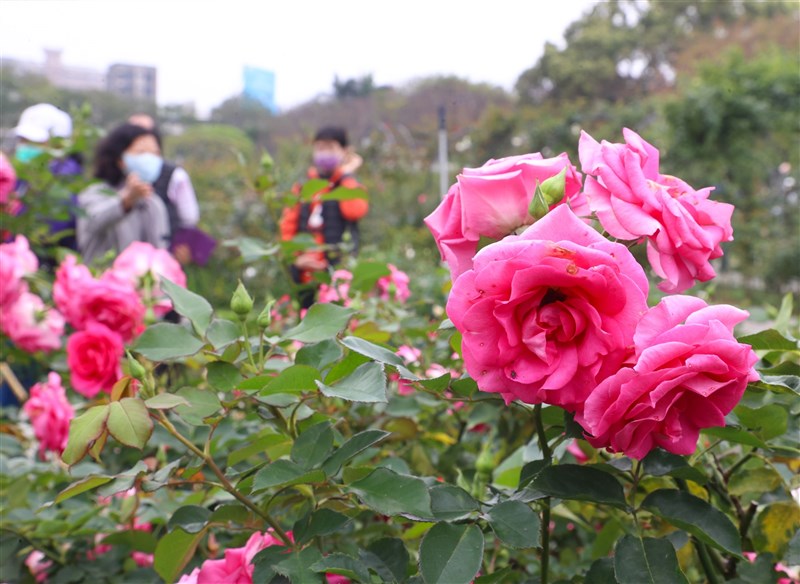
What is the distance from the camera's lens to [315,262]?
1072 millimetres

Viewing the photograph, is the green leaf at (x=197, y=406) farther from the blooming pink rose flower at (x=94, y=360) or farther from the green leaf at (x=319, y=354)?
the blooming pink rose flower at (x=94, y=360)

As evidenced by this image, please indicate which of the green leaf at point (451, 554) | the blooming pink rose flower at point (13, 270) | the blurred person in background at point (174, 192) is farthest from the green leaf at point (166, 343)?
the blurred person in background at point (174, 192)

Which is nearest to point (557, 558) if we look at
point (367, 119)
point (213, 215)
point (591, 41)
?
point (213, 215)

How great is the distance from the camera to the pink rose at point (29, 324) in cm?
117

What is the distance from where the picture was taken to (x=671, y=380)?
0.40 meters

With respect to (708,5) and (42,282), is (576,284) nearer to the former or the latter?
(42,282)

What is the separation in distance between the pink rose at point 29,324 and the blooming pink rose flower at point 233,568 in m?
0.76

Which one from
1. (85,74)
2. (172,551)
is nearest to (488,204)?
(172,551)

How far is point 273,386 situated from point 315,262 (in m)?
0.62

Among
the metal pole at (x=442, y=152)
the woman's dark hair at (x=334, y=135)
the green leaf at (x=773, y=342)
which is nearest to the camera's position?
the green leaf at (x=773, y=342)

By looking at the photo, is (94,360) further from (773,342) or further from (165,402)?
(773,342)

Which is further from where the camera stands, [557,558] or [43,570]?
[557,558]

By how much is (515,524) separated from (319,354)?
168 mm

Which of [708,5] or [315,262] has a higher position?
[708,5]
